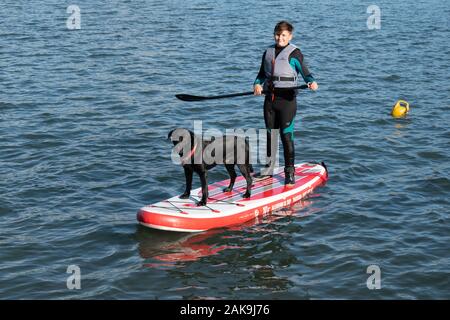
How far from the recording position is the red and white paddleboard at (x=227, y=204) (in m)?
11.3

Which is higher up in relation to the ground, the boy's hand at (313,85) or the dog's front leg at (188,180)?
the boy's hand at (313,85)

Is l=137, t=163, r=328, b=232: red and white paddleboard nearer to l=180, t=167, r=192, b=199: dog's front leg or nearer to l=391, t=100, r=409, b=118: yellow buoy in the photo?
l=180, t=167, r=192, b=199: dog's front leg

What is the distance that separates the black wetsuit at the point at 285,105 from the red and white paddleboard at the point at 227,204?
2.18 ft

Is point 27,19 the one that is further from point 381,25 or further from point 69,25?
point 381,25

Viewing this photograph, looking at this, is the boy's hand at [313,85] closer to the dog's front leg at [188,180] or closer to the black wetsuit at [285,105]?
the black wetsuit at [285,105]

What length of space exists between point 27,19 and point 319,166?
19097 millimetres

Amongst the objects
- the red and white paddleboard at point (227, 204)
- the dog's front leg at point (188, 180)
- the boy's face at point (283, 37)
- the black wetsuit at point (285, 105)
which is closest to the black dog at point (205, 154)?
the dog's front leg at point (188, 180)

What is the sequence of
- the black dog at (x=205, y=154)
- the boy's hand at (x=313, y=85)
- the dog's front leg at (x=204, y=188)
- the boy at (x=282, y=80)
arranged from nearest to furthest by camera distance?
1. the black dog at (x=205, y=154)
2. the dog's front leg at (x=204, y=188)
3. the boy's hand at (x=313, y=85)
4. the boy at (x=282, y=80)

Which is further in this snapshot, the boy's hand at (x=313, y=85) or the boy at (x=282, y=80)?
the boy at (x=282, y=80)

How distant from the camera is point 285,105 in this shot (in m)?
12.3

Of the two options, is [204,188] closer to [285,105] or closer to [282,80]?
[285,105]

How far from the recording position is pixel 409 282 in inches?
398

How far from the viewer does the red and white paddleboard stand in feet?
37.2
